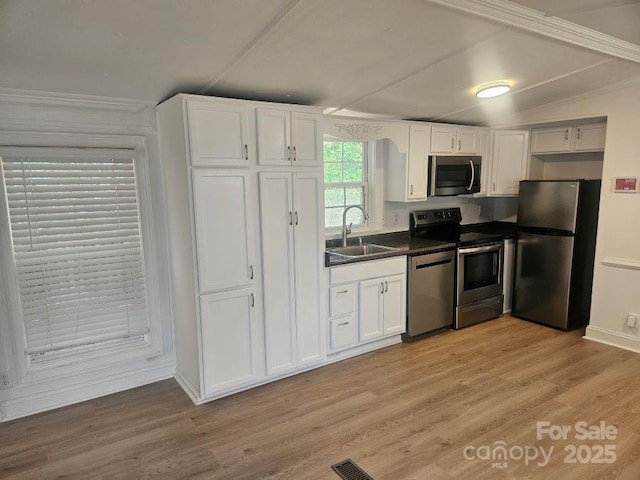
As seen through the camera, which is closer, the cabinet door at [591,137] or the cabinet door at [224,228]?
the cabinet door at [224,228]

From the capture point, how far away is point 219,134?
278 centimetres

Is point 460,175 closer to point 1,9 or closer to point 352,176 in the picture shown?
point 352,176

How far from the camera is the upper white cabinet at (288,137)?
2.95 m

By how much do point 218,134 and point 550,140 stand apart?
3665 mm

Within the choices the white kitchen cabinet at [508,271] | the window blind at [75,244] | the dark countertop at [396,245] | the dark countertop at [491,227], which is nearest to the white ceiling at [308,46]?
Result: the window blind at [75,244]

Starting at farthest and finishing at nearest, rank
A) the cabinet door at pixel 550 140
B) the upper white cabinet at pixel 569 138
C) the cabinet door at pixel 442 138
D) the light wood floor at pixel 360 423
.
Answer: the cabinet door at pixel 550 140
the cabinet door at pixel 442 138
the upper white cabinet at pixel 569 138
the light wood floor at pixel 360 423

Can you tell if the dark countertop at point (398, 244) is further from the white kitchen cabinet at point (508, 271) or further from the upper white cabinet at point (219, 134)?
the upper white cabinet at point (219, 134)

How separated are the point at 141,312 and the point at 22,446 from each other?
3.50ft

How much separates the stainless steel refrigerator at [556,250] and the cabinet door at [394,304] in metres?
1.58

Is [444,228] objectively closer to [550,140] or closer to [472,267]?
[472,267]

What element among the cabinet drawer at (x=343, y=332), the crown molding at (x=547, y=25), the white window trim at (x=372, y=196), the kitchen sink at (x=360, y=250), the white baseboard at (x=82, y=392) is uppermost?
the crown molding at (x=547, y=25)

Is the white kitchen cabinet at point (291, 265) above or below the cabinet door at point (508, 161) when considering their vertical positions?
below

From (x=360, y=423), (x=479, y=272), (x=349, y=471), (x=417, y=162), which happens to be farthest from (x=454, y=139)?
(x=349, y=471)

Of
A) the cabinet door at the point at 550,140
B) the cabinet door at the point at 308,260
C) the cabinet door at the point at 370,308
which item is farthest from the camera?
the cabinet door at the point at 550,140
